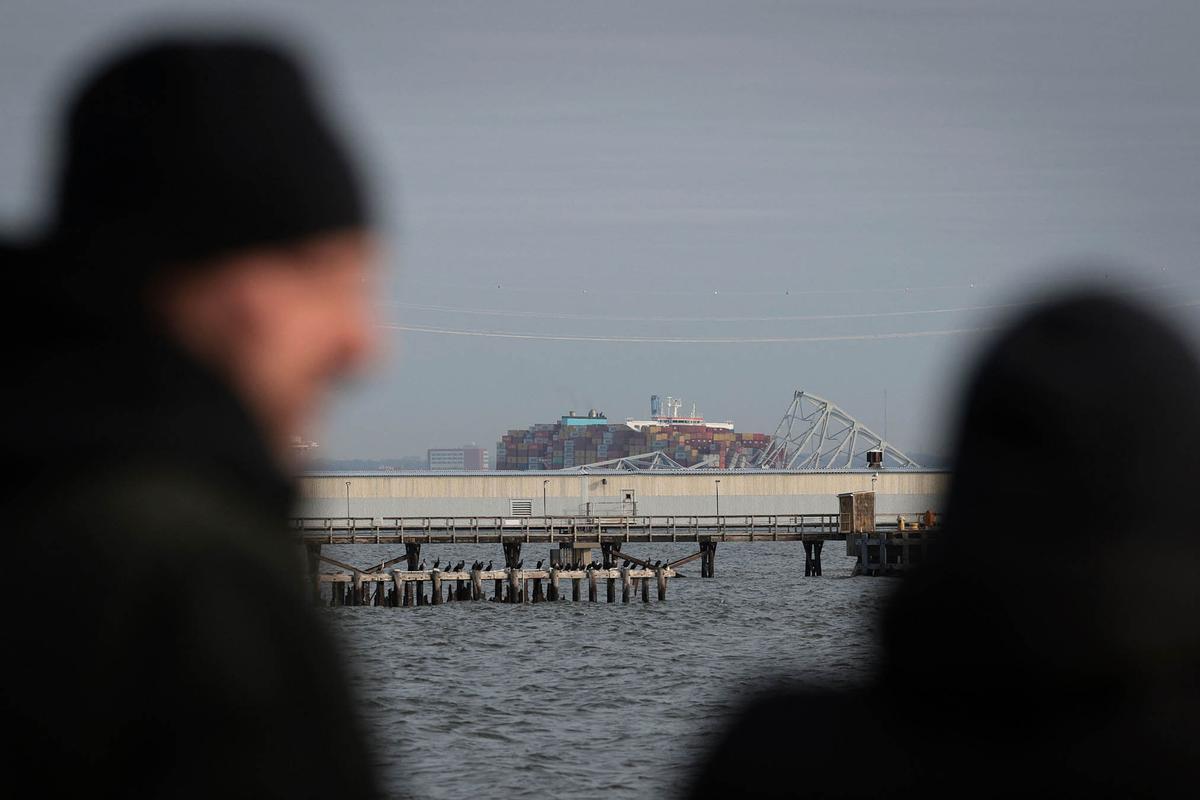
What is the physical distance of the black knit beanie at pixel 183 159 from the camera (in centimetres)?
137

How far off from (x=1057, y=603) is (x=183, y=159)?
3.01ft

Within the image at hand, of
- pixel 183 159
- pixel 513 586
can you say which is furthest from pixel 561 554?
pixel 183 159

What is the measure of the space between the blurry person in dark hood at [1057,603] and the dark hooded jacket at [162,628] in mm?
502

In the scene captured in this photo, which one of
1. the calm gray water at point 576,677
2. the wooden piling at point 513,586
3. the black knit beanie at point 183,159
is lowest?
the calm gray water at point 576,677

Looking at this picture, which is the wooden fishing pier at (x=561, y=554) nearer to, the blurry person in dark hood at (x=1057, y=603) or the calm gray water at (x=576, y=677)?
the calm gray water at (x=576, y=677)

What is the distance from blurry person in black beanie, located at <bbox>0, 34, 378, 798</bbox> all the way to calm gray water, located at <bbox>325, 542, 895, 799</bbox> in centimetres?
14

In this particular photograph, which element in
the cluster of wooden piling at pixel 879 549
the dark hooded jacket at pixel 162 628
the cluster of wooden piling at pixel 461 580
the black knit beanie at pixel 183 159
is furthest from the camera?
the cluster of wooden piling at pixel 879 549

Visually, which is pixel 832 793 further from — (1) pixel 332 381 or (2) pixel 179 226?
(2) pixel 179 226

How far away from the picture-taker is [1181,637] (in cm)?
151

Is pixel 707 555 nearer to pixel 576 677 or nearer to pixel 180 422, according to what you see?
pixel 576 677

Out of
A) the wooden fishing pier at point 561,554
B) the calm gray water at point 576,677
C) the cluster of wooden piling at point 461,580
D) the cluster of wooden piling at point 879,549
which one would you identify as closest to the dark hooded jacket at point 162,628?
the calm gray water at point 576,677

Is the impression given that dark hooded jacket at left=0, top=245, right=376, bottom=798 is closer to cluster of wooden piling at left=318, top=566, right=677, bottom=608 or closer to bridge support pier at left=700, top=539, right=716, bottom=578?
cluster of wooden piling at left=318, top=566, right=677, bottom=608

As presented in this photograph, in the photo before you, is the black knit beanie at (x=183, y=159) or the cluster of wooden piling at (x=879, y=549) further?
the cluster of wooden piling at (x=879, y=549)

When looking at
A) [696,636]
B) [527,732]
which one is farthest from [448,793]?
[696,636]
